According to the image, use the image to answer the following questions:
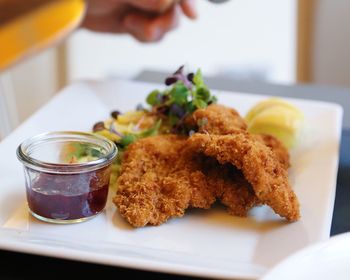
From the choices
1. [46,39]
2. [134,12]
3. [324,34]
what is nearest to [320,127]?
[134,12]

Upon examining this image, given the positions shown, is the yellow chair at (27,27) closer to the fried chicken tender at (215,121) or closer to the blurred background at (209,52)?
the fried chicken tender at (215,121)

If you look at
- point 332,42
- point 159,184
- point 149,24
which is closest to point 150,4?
point 149,24

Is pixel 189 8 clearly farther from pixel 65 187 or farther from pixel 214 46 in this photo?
pixel 214 46

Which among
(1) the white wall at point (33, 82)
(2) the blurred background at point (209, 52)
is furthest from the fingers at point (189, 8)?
(1) the white wall at point (33, 82)

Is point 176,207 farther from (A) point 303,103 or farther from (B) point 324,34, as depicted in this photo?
(B) point 324,34

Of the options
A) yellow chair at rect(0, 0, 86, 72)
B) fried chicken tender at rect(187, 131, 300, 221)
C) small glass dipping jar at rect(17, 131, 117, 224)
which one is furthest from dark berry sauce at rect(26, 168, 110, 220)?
yellow chair at rect(0, 0, 86, 72)

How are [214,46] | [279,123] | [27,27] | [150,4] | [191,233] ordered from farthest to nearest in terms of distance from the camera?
[214,46] → [150,4] → [279,123] → [191,233] → [27,27]

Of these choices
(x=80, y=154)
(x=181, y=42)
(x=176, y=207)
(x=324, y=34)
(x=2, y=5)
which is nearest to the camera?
(x=2, y=5)
